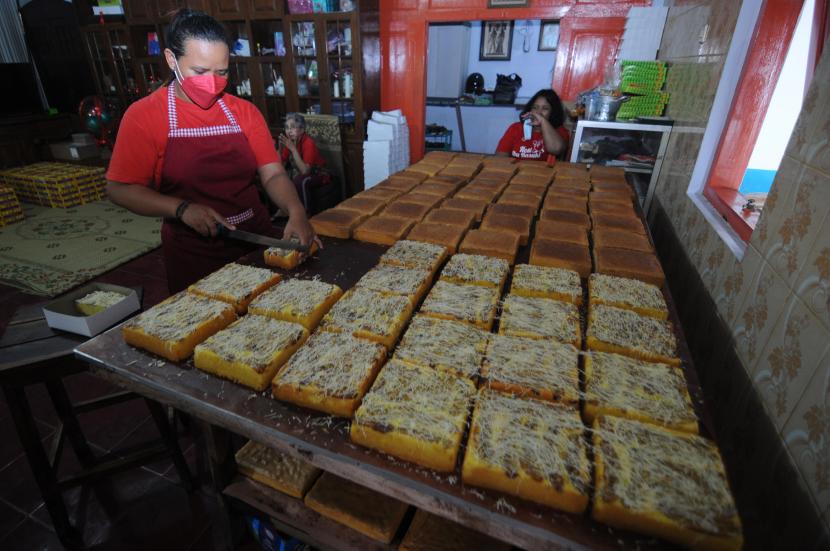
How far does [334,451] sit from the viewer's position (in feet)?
3.48

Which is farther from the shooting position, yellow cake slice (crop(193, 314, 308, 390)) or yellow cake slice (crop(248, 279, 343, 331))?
yellow cake slice (crop(248, 279, 343, 331))

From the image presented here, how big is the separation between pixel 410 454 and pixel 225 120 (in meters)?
2.04

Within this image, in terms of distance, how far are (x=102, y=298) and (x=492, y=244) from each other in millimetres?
1901

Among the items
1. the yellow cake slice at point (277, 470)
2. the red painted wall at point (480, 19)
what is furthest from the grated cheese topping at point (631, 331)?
the red painted wall at point (480, 19)

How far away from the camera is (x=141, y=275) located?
14.9ft

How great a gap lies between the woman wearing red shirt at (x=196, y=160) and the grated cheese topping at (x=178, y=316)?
544 mm

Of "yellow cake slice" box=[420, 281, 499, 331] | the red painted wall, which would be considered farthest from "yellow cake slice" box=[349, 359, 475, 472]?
the red painted wall

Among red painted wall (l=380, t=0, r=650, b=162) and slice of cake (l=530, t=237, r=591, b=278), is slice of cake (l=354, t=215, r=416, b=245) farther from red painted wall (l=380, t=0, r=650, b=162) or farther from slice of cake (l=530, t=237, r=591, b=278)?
red painted wall (l=380, t=0, r=650, b=162)

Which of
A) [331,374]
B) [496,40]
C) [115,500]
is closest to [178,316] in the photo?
[331,374]

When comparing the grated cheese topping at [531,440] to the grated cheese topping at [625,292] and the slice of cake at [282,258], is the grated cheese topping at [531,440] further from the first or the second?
the slice of cake at [282,258]

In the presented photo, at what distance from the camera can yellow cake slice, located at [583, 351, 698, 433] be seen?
1.11m

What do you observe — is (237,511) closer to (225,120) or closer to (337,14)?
(225,120)

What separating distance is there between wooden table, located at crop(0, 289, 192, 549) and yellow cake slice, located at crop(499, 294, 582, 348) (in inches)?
62.8

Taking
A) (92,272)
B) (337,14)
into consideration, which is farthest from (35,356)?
(337,14)
